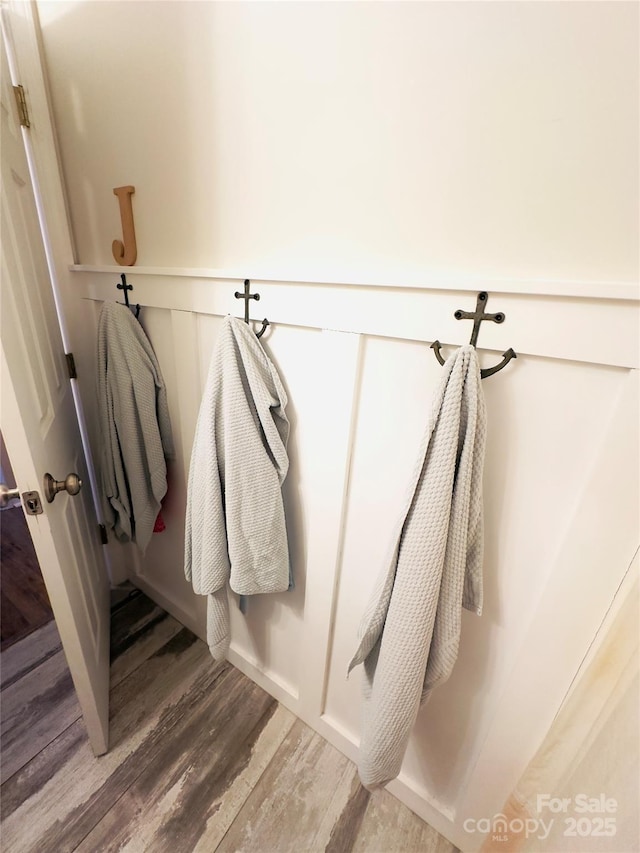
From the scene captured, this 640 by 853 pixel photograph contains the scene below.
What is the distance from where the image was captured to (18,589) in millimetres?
1677

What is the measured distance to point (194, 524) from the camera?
97cm

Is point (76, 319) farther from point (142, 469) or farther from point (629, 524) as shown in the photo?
point (629, 524)

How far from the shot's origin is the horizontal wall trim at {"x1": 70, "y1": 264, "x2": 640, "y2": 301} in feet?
1.65

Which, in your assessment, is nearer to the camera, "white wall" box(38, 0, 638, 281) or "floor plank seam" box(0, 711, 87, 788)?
"white wall" box(38, 0, 638, 281)

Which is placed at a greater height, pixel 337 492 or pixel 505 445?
pixel 505 445

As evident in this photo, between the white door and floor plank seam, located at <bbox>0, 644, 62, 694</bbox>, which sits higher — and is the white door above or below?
above

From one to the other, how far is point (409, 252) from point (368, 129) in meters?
0.22

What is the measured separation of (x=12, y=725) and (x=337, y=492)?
1355 millimetres

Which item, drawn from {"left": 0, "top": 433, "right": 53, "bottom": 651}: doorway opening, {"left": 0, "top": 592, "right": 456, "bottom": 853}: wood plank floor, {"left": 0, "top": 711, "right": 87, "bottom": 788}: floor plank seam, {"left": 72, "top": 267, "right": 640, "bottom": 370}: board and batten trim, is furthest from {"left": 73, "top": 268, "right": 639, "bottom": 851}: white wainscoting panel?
{"left": 0, "top": 433, "right": 53, "bottom": 651}: doorway opening

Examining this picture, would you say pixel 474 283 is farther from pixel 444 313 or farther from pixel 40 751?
pixel 40 751

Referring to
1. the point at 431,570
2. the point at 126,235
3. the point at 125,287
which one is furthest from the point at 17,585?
the point at 431,570

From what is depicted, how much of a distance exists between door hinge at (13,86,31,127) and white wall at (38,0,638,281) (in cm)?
12

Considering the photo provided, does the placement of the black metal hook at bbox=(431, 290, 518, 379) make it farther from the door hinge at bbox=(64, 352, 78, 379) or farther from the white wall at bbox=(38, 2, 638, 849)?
the door hinge at bbox=(64, 352, 78, 379)

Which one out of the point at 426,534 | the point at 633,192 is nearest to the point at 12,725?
the point at 426,534
